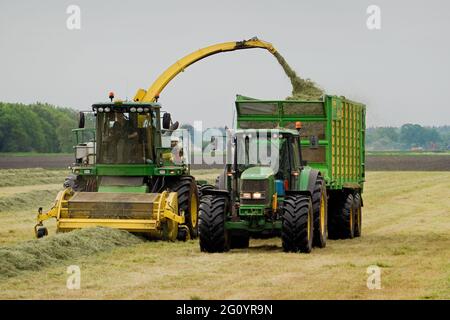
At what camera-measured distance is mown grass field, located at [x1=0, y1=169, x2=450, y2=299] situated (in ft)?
45.8

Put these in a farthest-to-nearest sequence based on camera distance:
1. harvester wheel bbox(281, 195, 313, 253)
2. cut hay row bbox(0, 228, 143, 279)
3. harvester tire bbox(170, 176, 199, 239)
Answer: harvester tire bbox(170, 176, 199, 239)
harvester wheel bbox(281, 195, 313, 253)
cut hay row bbox(0, 228, 143, 279)

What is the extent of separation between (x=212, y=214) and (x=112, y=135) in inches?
187

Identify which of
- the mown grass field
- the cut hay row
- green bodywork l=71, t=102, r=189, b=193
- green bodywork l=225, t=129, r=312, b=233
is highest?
green bodywork l=71, t=102, r=189, b=193

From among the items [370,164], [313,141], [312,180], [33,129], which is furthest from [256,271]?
[33,129]

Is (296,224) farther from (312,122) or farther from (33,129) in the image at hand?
(33,129)

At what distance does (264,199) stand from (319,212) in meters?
1.54

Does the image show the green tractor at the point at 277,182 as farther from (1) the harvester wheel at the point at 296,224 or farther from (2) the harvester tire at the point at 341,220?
(2) the harvester tire at the point at 341,220

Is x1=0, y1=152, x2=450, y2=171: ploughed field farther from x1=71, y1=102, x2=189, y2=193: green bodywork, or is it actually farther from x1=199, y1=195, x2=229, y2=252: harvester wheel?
x1=199, y1=195, x2=229, y2=252: harvester wheel

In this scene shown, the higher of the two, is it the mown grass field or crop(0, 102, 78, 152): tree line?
crop(0, 102, 78, 152): tree line

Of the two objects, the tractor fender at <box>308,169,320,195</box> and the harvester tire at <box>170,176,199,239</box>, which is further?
the harvester tire at <box>170,176,199,239</box>

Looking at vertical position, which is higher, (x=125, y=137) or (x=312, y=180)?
(x=125, y=137)

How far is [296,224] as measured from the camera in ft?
61.8

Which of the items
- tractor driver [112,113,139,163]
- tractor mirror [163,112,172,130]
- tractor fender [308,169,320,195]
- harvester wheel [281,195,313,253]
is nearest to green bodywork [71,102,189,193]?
tractor driver [112,113,139,163]

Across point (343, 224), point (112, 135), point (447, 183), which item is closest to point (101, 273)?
point (112, 135)
